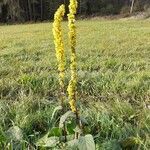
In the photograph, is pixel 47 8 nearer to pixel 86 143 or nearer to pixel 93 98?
pixel 93 98

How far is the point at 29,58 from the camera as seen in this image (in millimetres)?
10016

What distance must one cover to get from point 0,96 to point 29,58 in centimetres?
403

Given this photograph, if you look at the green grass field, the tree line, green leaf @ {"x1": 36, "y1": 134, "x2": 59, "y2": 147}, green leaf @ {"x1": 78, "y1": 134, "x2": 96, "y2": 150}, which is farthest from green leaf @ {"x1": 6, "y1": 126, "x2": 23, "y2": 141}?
the tree line

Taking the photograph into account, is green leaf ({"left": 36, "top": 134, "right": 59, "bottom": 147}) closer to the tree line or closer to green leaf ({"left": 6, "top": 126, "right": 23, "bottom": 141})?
green leaf ({"left": 6, "top": 126, "right": 23, "bottom": 141})

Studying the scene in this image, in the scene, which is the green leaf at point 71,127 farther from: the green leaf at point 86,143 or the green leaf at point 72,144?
the green leaf at point 86,143

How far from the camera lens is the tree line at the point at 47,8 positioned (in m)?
41.4

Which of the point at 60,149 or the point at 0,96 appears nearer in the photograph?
the point at 60,149

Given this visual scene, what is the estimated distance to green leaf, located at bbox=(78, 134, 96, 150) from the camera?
3279 mm

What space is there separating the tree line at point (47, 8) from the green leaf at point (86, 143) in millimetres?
38047

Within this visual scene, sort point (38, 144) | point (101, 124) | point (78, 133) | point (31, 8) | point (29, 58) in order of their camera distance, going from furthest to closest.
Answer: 1. point (31, 8)
2. point (29, 58)
3. point (101, 124)
4. point (38, 144)
5. point (78, 133)

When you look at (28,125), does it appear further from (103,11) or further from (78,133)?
(103,11)

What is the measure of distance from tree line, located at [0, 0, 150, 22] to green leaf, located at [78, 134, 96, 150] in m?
38.0

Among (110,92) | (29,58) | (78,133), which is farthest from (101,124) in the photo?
(29,58)

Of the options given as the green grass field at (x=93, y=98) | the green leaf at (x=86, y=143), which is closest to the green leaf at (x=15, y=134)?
the green grass field at (x=93, y=98)
